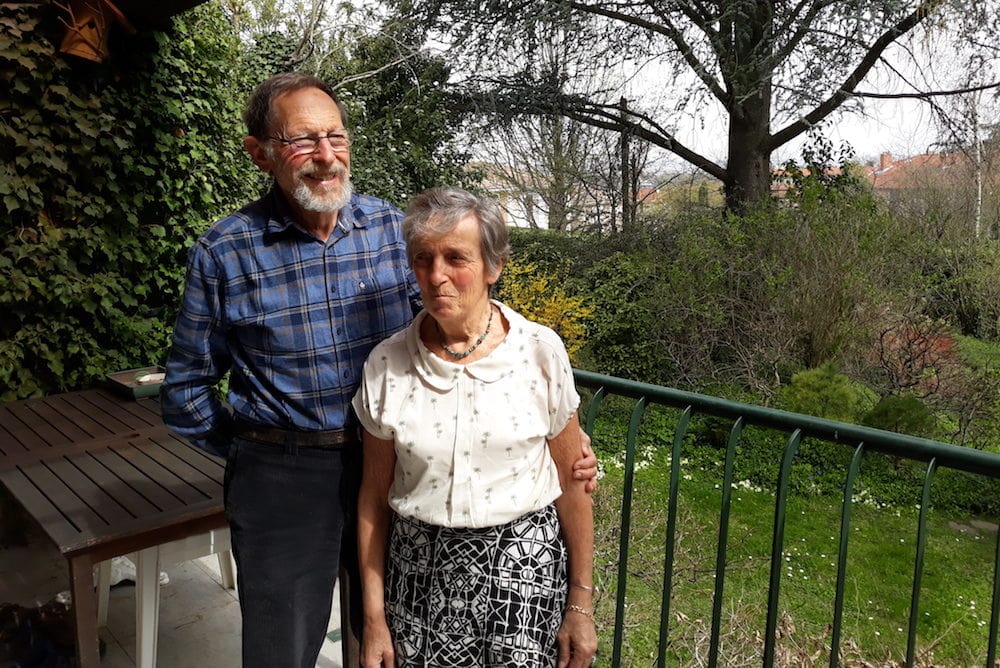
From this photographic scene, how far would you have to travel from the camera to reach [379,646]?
1335 millimetres

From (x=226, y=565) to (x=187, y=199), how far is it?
2045 mm

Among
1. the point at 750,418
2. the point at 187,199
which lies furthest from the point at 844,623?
the point at 187,199

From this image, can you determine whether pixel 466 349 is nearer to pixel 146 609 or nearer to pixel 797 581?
pixel 146 609

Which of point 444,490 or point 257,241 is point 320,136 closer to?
point 257,241

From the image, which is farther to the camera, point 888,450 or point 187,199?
point 187,199

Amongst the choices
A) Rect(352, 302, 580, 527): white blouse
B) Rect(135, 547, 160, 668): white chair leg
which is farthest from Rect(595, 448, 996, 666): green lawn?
Rect(352, 302, 580, 527): white blouse

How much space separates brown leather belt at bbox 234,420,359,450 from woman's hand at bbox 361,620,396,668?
34cm

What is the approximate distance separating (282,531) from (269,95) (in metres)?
0.83

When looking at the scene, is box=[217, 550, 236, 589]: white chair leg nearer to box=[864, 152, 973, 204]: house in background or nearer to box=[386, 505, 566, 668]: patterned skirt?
box=[386, 505, 566, 668]: patterned skirt

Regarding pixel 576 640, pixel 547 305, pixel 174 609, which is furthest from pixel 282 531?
pixel 547 305

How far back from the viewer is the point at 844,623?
Answer: 3.82 metres

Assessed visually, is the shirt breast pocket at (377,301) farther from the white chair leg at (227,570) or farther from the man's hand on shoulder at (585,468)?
the white chair leg at (227,570)

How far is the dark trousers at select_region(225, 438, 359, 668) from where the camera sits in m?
1.39

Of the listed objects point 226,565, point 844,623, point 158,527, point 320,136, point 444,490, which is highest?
point 320,136
